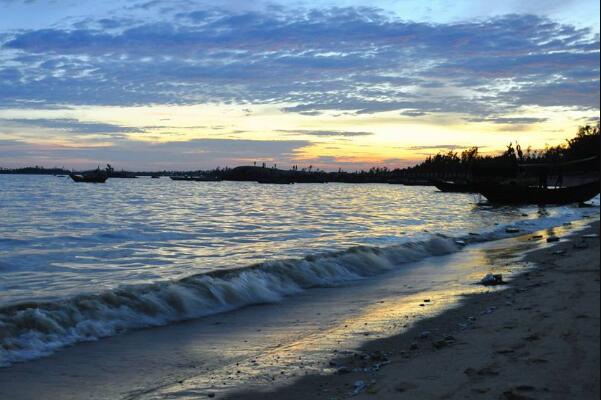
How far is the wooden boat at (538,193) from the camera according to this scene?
47.2 meters

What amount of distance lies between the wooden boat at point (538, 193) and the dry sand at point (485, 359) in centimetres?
4330

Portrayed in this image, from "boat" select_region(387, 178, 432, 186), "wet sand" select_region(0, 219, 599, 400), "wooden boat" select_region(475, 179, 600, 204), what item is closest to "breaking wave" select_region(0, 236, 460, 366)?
Answer: "wet sand" select_region(0, 219, 599, 400)

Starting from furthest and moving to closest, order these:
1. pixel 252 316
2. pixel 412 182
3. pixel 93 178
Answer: pixel 412 182 → pixel 93 178 → pixel 252 316

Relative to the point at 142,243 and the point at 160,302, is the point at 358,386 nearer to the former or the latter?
the point at 160,302

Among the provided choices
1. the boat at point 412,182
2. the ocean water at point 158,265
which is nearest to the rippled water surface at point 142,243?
the ocean water at point 158,265

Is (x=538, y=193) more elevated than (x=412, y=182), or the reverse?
(x=412, y=182)

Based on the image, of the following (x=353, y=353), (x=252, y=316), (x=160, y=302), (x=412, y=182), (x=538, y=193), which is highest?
(x=412, y=182)

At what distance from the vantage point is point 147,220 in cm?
2839

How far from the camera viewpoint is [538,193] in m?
48.6

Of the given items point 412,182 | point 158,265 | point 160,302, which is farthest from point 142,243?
point 412,182

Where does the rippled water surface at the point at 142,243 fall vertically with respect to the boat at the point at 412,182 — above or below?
below

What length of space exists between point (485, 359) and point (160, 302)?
6.51 m

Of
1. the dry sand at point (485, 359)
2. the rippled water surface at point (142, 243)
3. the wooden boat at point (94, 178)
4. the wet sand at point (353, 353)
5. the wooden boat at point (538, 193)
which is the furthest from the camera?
the wooden boat at point (94, 178)

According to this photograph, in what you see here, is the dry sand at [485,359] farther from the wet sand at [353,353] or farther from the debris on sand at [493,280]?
the debris on sand at [493,280]
